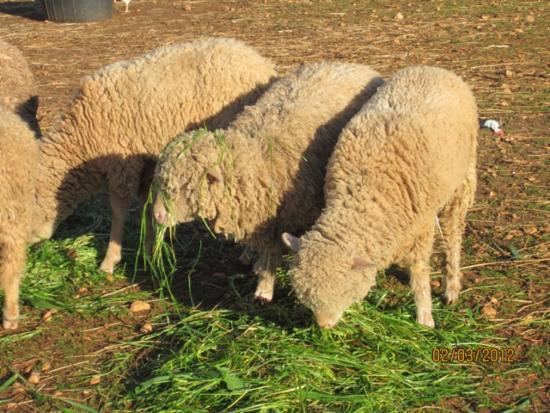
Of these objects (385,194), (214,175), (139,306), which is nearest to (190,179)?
(214,175)

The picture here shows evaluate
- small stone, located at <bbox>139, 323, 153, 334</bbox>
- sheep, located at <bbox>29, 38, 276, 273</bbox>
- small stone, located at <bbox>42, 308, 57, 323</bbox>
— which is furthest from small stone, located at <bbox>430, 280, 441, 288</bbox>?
small stone, located at <bbox>42, 308, 57, 323</bbox>

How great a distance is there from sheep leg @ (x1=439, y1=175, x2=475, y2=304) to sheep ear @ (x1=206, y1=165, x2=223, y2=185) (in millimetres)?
1469

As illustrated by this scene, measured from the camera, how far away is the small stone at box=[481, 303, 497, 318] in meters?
4.84

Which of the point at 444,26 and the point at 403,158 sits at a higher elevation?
the point at 403,158

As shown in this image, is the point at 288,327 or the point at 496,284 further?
the point at 496,284

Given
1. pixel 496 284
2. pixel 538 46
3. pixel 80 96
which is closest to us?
A: pixel 496 284

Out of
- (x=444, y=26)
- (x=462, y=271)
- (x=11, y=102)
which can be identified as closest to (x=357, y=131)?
(x=462, y=271)

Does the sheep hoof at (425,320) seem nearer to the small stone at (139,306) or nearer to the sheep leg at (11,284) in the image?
the small stone at (139,306)

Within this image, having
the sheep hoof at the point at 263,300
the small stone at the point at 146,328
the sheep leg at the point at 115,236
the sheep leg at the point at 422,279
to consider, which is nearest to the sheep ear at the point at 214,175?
the sheep hoof at the point at 263,300

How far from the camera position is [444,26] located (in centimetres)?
1267

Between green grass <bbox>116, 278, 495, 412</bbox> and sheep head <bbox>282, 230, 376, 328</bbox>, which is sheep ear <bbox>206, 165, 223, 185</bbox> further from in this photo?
green grass <bbox>116, 278, 495, 412</bbox>

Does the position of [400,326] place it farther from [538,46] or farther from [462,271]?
[538,46]

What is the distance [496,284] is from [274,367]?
6.13 ft
